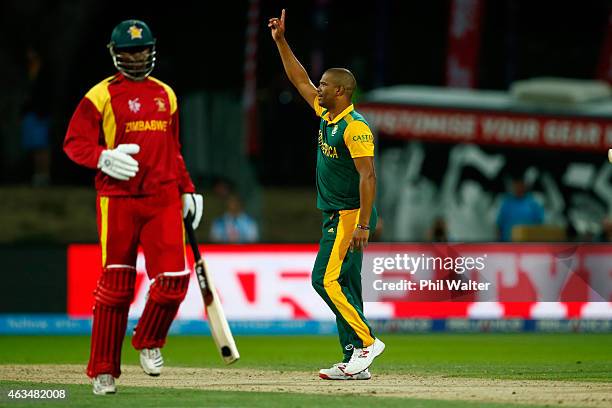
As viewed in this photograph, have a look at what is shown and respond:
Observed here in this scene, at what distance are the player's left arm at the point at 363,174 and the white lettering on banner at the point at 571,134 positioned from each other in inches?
468

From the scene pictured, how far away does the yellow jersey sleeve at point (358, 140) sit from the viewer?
31.5 ft

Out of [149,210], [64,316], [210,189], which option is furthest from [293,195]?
[149,210]

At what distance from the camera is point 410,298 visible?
1542cm

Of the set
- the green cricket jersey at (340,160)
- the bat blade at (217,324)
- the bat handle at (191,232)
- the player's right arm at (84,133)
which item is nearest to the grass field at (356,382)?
the bat blade at (217,324)

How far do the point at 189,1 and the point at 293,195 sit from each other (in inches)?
171

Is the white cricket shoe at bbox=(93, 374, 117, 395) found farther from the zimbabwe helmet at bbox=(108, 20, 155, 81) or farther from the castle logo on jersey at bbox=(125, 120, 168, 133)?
the zimbabwe helmet at bbox=(108, 20, 155, 81)

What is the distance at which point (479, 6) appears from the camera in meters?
22.2

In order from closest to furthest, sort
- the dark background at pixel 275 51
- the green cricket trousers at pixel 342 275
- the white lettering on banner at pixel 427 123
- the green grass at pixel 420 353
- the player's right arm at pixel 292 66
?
the green cricket trousers at pixel 342 275
the player's right arm at pixel 292 66
the green grass at pixel 420 353
the white lettering on banner at pixel 427 123
the dark background at pixel 275 51

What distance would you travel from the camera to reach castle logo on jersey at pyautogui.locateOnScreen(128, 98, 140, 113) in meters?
8.88

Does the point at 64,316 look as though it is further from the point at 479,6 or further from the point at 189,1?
the point at 189,1

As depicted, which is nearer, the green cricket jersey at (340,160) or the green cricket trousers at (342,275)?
the green cricket jersey at (340,160)

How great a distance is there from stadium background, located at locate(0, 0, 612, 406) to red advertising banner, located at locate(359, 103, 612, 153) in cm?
4

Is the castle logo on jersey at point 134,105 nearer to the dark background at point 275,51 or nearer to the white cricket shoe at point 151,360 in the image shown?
the white cricket shoe at point 151,360

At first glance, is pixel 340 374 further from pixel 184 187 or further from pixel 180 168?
pixel 180 168
